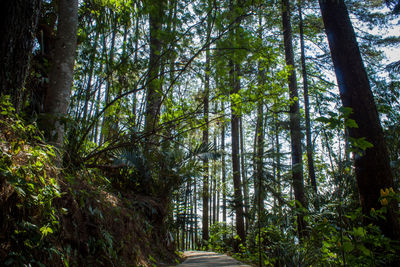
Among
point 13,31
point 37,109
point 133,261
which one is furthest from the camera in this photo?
point 37,109

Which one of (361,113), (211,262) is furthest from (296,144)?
(211,262)

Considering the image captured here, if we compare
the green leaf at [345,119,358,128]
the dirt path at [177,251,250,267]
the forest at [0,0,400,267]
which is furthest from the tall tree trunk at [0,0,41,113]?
the dirt path at [177,251,250,267]

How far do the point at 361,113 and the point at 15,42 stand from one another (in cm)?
413

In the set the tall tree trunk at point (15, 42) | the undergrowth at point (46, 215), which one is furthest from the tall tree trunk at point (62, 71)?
the tall tree trunk at point (15, 42)

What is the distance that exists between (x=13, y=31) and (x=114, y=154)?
3705 mm

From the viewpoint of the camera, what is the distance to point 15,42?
2072 mm

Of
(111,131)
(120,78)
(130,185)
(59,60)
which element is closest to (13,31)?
(59,60)

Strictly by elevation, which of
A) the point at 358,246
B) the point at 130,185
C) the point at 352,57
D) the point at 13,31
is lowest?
the point at 358,246

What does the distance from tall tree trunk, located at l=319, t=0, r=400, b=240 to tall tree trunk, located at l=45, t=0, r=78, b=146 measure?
12.2 ft

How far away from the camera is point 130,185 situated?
17.9 feet

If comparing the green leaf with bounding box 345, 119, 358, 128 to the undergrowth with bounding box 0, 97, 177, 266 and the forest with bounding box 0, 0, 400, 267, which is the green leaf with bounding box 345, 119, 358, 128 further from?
the undergrowth with bounding box 0, 97, 177, 266

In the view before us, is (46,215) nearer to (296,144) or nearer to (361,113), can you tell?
(361,113)

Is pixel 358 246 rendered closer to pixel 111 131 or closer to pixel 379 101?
pixel 111 131

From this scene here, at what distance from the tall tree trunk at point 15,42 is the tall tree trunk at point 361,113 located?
3.73 metres
